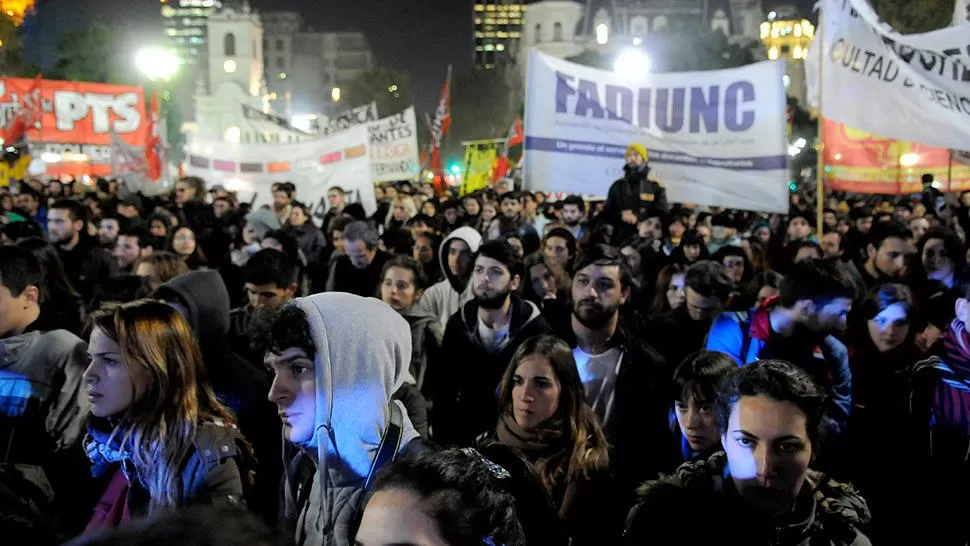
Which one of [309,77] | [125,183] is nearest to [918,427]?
[125,183]

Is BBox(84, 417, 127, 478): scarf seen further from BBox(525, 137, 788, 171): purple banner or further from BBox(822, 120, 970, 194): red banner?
BBox(822, 120, 970, 194): red banner

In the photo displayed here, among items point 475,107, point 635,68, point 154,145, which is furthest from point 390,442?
point 475,107

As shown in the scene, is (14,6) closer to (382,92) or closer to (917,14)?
(917,14)

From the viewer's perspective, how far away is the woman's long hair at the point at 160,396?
113 inches

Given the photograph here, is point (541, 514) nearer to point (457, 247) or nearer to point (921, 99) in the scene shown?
point (457, 247)

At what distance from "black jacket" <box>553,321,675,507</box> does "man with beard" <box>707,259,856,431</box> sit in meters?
0.32

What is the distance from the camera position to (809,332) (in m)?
4.43

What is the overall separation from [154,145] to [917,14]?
3364 cm

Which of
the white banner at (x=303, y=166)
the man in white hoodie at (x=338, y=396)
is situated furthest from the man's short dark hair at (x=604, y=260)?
the white banner at (x=303, y=166)

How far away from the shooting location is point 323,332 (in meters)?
2.66

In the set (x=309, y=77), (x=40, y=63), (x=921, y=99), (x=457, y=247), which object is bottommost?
(x=457, y=247)

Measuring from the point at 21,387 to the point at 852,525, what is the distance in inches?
123

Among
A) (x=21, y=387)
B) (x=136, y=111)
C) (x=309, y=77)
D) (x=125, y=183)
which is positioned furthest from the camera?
(x=309, y=77)

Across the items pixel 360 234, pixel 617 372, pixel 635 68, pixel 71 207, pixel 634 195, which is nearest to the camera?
pixel 617 372
